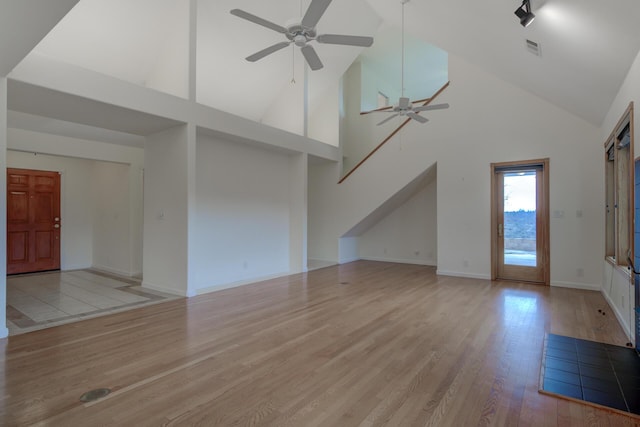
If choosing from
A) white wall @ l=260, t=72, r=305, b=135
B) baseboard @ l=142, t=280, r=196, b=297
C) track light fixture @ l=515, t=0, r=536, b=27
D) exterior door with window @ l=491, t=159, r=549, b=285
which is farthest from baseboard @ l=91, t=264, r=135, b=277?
track light fixture @ l=515, t=0, r=536, b=27

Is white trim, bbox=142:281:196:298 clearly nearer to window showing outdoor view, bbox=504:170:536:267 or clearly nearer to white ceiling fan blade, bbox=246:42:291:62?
white ceiling fan blade, bbox=246:42:291:62

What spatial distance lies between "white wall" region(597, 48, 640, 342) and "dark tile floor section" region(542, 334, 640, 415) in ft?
1.68

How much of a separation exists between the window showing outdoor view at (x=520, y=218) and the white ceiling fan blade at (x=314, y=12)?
499 cm

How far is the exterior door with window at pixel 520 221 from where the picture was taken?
19.5 ft

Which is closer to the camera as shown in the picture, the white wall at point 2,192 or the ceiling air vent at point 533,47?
the white wall at point 2,192

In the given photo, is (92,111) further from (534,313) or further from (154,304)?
(534,313)

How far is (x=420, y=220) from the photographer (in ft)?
27.2

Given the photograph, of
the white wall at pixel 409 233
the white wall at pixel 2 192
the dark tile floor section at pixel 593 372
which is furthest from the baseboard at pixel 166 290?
the white wall at pixel 409 233

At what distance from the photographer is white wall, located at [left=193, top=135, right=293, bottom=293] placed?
562 cm

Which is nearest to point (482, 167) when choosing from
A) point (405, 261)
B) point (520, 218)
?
point (520, 218)

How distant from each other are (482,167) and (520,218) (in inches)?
46.8

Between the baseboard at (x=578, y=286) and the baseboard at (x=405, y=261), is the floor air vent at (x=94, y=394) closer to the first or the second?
the baseboard at (x=578, y=286)

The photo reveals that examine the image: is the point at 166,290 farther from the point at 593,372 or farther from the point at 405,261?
the point at 405,261

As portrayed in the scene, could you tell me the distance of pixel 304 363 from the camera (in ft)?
9.00
